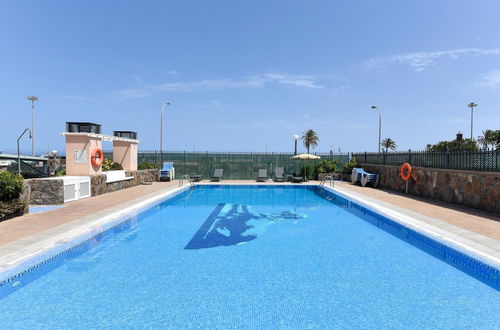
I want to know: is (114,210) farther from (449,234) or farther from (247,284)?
(449,234)

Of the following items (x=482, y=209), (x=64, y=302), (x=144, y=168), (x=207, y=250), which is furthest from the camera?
(x=144, y=168)

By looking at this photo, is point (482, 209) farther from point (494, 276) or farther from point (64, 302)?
point (64, 302)

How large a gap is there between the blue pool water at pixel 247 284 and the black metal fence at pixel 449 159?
5113mm

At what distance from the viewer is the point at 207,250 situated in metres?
7.24

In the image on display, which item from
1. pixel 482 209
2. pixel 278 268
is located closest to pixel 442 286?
pixel 278 268

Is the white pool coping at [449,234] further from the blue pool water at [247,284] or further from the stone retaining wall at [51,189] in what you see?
the stone retaining wall at [51,189]

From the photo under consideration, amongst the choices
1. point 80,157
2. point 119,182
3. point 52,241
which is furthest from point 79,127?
point 52,241

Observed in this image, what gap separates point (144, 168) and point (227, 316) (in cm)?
1864

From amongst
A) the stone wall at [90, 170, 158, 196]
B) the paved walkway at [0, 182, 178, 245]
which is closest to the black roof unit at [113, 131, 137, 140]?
the stone wall at [90, 170, 158, 196]

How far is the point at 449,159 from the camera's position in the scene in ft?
42.2

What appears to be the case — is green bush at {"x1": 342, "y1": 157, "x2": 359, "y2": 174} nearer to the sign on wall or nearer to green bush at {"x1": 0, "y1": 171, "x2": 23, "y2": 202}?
the sign on wall

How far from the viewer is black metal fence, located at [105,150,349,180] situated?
2394 centimetres

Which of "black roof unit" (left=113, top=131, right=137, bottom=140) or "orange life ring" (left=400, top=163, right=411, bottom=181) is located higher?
"black roof unit" (left=113, top=131, right=137, bottom=140)

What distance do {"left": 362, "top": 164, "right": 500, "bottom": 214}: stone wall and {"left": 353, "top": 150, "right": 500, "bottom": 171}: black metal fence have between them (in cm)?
→ 27
